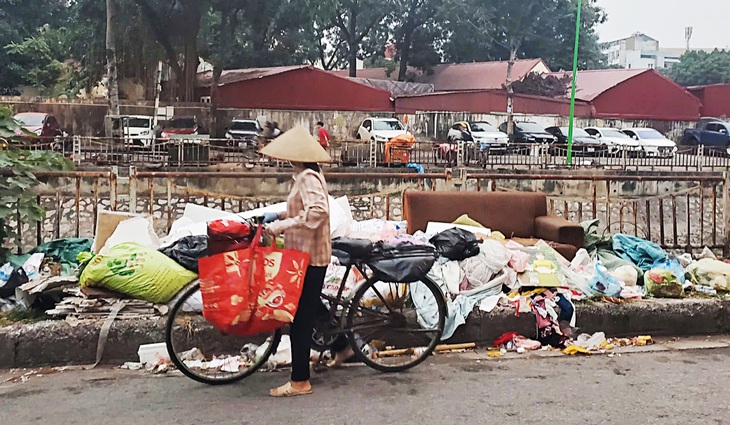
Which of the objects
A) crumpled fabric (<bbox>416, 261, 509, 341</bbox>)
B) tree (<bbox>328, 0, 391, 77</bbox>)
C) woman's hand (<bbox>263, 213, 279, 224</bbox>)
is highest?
tree (<bbox>328, 0, 391, 77</bbox>)

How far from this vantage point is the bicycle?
4.76 metres

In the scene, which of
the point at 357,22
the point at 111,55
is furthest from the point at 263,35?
the point at 111,55

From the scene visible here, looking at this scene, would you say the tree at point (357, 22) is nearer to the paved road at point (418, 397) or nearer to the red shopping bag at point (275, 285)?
the paved road at point (418, 397)

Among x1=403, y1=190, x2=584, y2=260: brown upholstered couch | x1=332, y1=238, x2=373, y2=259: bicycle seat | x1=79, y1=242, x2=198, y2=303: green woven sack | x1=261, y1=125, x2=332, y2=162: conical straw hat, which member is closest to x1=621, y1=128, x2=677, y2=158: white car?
x1=403, y1=190, x2=584, y2=260: brown upholstered couch

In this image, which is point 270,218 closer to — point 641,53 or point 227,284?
point 227,284

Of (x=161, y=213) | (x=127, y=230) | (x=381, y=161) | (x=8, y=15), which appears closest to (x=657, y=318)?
(x=127, y=230)

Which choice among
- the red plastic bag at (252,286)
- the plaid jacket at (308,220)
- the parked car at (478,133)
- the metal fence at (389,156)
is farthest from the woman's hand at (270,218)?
the parked car at (478,133)

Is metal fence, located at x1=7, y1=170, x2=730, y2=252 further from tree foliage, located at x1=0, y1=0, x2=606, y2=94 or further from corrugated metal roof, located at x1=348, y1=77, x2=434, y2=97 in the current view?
corrugated metal roof, located at x1=348, y1=77, x2=434, y2=97

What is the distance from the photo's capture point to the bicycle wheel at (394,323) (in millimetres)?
4918

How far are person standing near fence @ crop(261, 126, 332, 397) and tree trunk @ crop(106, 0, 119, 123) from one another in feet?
85.6

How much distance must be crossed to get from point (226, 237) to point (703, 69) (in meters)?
52.5

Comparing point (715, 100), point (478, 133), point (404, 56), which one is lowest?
Answer: point (478, 133)

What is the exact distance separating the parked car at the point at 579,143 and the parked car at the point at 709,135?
20.0 ft

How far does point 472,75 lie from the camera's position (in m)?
41.1
